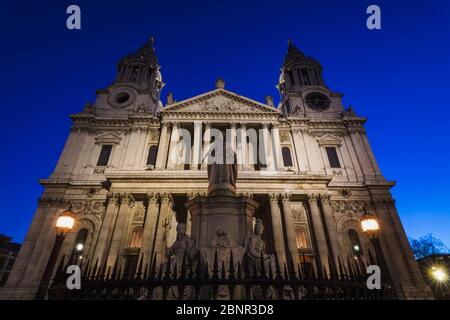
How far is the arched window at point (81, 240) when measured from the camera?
20922 millimetres

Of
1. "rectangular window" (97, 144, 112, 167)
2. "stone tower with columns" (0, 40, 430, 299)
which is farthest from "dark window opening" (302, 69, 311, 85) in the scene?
"rectangular window" (97, 144, 112, 167)

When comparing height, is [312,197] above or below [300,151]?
below

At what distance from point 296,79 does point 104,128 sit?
2656 centimetres

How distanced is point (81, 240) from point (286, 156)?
2105cm

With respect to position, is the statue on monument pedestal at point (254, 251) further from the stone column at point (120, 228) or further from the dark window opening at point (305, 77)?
the dark window opening at point (305, 77)

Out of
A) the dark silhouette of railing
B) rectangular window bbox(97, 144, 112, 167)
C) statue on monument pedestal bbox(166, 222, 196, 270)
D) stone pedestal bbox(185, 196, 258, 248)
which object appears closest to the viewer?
the dark silhouette of railing

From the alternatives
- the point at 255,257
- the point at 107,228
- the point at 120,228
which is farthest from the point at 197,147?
the point at 255,257

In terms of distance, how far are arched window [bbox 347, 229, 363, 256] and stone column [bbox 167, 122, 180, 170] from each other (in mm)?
17203

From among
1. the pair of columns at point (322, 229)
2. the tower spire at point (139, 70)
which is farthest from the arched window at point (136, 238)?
the tower spire at point (139, 70)

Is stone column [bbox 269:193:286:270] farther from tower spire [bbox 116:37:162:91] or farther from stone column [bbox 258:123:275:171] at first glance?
tower spire [bbox 116:37:162:91]

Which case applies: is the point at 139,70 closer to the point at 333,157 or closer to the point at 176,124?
the point at 176,124

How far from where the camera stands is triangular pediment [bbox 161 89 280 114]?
93.6 ft

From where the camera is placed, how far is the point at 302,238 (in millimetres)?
21859
